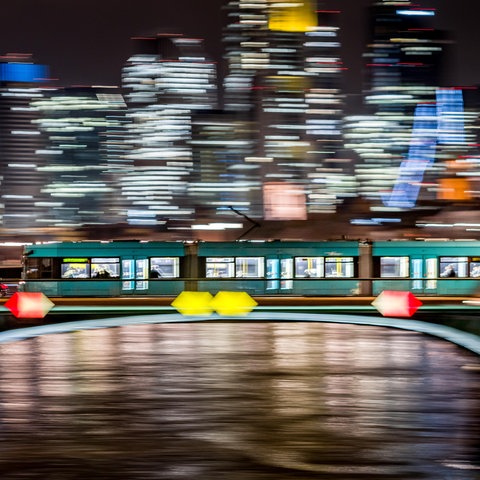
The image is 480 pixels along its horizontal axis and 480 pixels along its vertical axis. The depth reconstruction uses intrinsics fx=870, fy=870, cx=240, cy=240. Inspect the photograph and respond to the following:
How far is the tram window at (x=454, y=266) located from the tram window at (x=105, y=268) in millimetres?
11211

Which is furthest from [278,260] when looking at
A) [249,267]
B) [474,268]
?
[474,268]

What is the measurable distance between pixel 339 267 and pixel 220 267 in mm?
4118

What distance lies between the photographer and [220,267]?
30156 millimetres

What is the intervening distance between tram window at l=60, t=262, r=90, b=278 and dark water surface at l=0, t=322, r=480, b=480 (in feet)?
58.4

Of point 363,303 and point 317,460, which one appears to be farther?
point 363,303

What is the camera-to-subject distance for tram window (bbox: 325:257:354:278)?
2994 centimetres

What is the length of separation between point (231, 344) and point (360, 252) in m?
18.0

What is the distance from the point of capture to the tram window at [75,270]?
99.6ft

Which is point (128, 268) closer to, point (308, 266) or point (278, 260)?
point (278, 260)

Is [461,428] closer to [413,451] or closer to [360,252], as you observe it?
[413,451]

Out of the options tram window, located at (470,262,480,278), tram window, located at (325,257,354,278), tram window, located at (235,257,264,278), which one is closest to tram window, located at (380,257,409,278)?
tram window, located at (325,257,354,278)

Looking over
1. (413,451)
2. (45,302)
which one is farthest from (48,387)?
(45,302)

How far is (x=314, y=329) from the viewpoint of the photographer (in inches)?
593

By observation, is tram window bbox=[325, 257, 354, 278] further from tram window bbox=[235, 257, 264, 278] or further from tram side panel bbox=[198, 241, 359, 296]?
tram window bbox=[235, 257, 264, 278]
